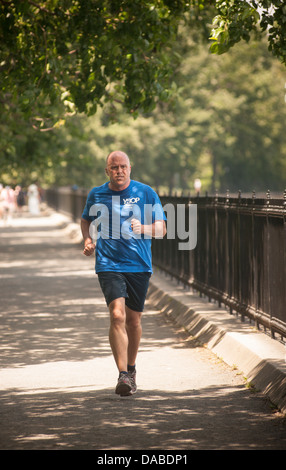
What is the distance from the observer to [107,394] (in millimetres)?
7777

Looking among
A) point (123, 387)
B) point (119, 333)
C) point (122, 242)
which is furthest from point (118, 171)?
point (123, 387)

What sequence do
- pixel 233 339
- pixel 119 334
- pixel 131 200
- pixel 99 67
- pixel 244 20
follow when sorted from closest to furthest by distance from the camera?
pixel 119 334, pixel 131 200, pixel 233 339, pixel 244 20, pixel 99 67

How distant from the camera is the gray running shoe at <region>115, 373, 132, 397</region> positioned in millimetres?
7562

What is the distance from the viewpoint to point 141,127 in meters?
70.9

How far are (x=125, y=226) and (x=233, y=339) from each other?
2.09m

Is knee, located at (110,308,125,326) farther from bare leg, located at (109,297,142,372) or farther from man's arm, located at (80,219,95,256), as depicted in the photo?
man's arm, located at (80,219,95,256)

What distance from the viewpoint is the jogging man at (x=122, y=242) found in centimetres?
778

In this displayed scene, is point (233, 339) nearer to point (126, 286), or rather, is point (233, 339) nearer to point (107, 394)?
point (126, 286)

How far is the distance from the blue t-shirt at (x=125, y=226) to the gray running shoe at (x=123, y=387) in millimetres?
887

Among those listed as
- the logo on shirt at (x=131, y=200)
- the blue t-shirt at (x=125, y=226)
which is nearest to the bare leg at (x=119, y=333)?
the blue t-shirt at (x=125, y=226)

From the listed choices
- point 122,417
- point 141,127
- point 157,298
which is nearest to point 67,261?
point 157,298

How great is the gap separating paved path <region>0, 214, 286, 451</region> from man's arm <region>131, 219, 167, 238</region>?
1.29m

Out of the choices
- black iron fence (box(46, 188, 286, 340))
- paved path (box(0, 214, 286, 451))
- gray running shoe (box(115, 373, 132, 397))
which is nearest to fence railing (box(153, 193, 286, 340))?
black iron fence (box(46, 188, 286, 340))

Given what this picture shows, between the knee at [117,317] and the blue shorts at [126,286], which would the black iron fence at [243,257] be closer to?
the blue shorts at [126,286]
